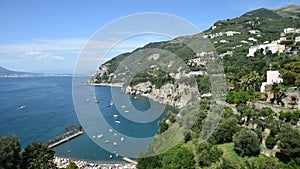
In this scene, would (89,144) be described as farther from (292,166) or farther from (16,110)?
(16,110)

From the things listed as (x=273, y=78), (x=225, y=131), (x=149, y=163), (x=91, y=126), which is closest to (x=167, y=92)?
(x=273, y=78)

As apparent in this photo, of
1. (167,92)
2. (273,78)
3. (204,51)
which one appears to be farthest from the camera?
(167,92)

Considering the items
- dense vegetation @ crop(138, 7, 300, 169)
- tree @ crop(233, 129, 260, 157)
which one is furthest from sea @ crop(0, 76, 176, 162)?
tree @ crop(233, 129, 260, 157)

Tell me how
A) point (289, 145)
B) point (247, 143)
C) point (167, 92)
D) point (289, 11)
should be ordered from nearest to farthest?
point (289, 145) → point (247, 143) → point (167, 92) → point (289, 11)

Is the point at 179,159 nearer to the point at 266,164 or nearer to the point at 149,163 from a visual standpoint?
the point at 149,163

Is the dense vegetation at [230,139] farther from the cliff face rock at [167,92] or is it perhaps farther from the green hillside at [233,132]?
the cliff face rock at [167,92]

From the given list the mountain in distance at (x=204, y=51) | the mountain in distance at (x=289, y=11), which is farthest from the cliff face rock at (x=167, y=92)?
the mountain in distance at (x=289, y=11)
